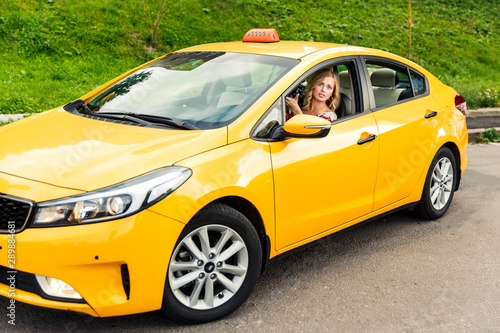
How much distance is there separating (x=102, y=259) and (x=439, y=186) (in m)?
3.46

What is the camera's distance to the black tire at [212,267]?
3.23m

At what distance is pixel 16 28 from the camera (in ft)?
36.1

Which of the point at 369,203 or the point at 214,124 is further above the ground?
the point at 214,124

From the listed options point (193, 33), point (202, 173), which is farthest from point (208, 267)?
point (193, 33)

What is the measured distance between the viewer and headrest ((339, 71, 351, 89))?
462 cm

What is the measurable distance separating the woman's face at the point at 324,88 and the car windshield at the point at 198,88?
38cm

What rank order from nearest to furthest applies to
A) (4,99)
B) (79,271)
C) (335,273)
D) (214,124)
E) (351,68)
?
(79,271), (214,124), (335,273), (351,68), (4,99)

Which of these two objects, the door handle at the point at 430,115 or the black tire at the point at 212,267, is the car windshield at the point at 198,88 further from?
the door handle at the point at 430,115

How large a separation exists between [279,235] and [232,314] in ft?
1.86

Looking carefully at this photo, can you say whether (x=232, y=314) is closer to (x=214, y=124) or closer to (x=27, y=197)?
(x=214, y=124)

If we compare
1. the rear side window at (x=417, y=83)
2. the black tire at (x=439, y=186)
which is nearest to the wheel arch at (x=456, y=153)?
the black tire at (x=439, y=186)

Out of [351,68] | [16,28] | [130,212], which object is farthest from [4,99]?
[130,212]

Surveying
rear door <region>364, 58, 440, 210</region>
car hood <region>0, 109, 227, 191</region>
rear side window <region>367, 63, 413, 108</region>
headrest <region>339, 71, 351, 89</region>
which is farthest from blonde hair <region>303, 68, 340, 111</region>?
car hood <region>0, 109, 227, 191</region>

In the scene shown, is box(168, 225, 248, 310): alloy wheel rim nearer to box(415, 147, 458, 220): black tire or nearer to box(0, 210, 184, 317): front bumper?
box(0, 210, 184, 317): front bumper
